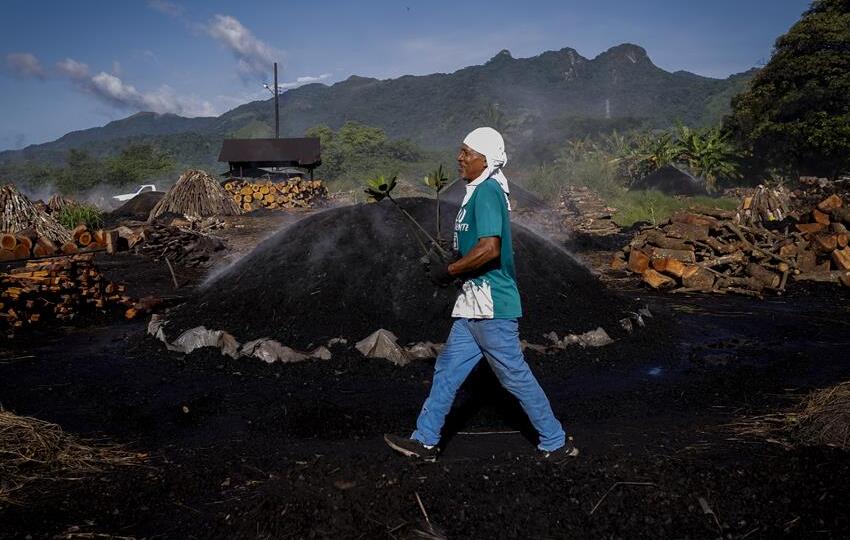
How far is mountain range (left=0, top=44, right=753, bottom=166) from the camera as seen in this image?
113 m

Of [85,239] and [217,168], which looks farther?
[217,168]

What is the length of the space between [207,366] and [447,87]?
18980 centimetres

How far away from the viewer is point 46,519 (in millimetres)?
3145

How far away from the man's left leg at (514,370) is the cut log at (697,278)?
791 centimetres

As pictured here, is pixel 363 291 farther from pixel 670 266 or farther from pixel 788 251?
pixel 788 251

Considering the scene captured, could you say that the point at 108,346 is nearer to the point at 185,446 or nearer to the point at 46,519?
the point at 185,446

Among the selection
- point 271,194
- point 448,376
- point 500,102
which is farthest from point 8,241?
point 500,102

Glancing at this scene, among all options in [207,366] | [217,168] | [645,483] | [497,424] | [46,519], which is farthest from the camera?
[217,168]

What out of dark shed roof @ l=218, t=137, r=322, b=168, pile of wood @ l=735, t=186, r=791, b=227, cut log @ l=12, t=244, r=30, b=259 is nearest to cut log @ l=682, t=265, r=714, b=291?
pile of wood @ l=735, t=186, r=791, b=227

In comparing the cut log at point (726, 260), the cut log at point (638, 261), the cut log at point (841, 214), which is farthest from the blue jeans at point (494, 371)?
the cut log at point (841, 214)

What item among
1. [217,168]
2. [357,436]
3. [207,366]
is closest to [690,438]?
[357,436]

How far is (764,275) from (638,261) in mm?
2102

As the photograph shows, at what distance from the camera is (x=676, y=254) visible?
11148 millimetres

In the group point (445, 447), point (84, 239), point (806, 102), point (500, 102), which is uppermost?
point (500, 102)
